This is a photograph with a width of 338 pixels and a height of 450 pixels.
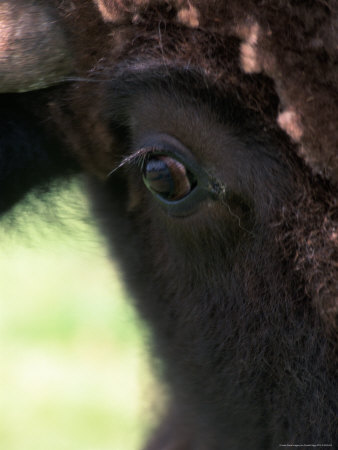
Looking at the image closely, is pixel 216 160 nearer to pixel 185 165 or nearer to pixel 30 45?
pixel 185 165

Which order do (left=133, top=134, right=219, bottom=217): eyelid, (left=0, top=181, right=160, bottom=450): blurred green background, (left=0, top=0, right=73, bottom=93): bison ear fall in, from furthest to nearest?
(left=0, top=181, right=160, bottom=450): blurred green background
(left=0, top=0, right=73, bottom=93): bison ear
(left=133, top=134, right=219, bottom=217): eyelid

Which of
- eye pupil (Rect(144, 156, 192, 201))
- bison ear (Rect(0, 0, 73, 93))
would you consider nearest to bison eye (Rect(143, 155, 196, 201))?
eye pupil (Rect(144, 156, 192, 201))

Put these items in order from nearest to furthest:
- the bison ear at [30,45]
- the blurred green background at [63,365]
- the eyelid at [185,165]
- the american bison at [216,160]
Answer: the american bison at [216,160] → the eyelid at [185,165] → the bison ear at [30,45] → the blurred green background at [63,365]

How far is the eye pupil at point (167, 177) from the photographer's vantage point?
1846mm

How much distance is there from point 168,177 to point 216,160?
14 centimetres

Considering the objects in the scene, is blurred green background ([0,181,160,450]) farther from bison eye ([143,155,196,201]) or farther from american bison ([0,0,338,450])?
bison eye ([143,155,196,201])

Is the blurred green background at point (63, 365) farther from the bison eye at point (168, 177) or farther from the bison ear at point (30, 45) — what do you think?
the bison eye at point (168, 177)

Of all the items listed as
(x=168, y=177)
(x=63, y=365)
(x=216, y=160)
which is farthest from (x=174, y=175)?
(x=63, y=365)

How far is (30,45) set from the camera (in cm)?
200

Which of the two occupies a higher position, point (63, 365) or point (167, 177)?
point (167, 177)

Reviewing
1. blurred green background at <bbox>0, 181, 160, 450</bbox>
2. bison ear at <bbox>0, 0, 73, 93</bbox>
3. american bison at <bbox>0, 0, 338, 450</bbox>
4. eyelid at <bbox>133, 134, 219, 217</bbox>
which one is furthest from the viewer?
blurred green background at <bbox>0, 181, 160, 450</bbox>

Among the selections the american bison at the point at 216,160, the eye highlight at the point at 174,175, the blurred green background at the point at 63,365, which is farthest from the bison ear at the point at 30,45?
the blurred green background at the point at 63,365

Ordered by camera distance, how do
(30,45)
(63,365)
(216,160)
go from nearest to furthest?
(216,160), (30,45), (63,365)

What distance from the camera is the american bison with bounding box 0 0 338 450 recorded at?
1.64 meters
